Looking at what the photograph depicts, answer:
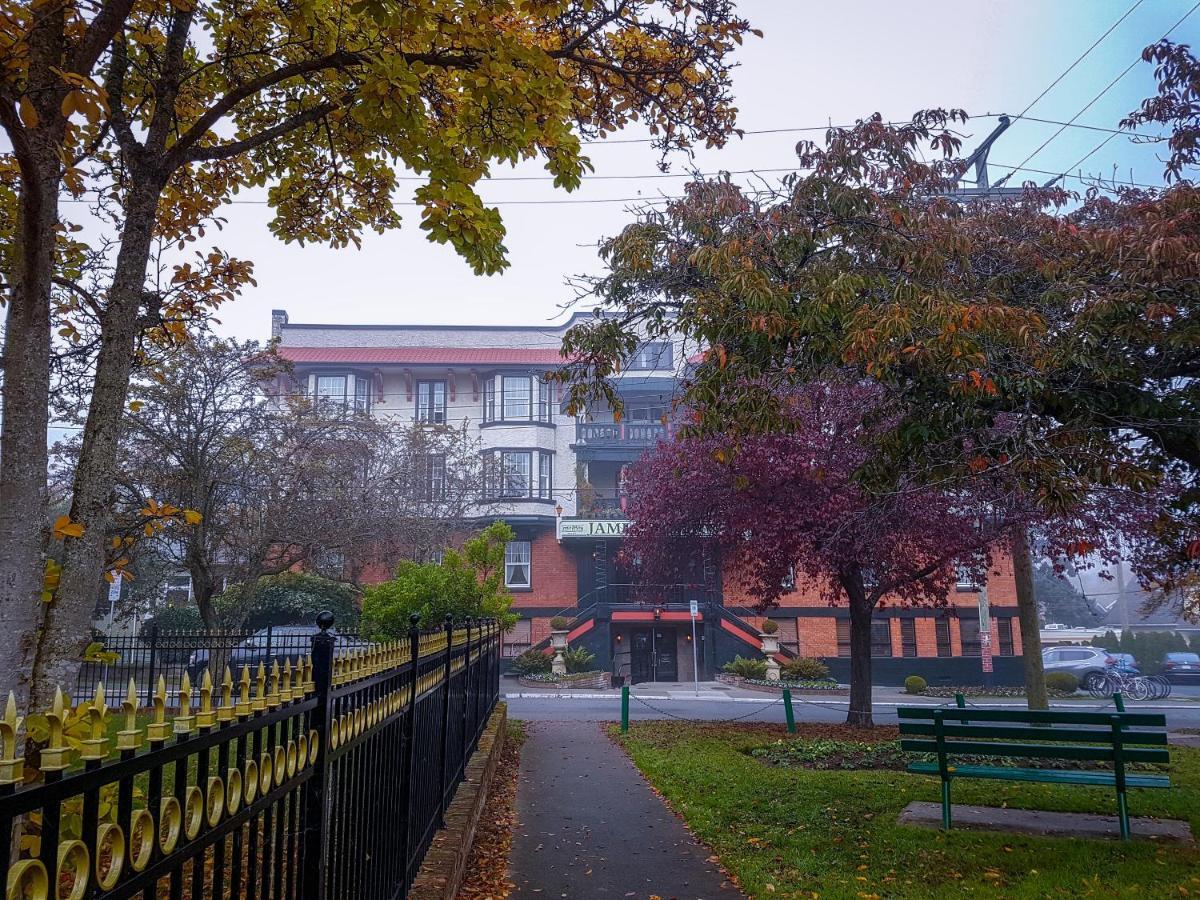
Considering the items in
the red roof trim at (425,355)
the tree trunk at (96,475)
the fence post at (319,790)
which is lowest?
the fence post at (319,790)

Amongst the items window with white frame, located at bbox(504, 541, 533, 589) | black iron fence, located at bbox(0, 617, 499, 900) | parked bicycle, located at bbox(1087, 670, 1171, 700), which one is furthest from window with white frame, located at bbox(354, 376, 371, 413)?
black iron fence, located at bbox(0, 617, 499, 900)

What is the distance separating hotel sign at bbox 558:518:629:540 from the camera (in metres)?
34.8

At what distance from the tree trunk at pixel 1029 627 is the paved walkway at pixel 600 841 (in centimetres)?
693

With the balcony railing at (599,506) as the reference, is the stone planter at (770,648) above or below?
below

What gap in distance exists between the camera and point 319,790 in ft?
9.74

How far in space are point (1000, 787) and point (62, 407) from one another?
43.5 feet

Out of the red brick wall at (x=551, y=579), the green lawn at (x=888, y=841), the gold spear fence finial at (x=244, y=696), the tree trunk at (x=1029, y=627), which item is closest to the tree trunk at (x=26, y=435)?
the gold spear fence finial at (x=244, y=696)

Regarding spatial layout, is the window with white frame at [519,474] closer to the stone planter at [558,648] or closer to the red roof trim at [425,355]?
the red roof trim at [425,355]

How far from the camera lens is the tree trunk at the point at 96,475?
4.63 meters

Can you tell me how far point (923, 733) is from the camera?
26.9 ft

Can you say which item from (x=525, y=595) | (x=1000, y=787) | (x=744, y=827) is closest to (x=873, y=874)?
(x=744, y=827)

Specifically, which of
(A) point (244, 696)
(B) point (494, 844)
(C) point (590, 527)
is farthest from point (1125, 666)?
(A) point (244, 696)

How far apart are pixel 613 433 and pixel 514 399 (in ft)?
14.6

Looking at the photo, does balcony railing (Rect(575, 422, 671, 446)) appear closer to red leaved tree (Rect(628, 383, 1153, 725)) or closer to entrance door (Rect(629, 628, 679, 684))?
entrance door (Rect(629, 628, 679, 684))
